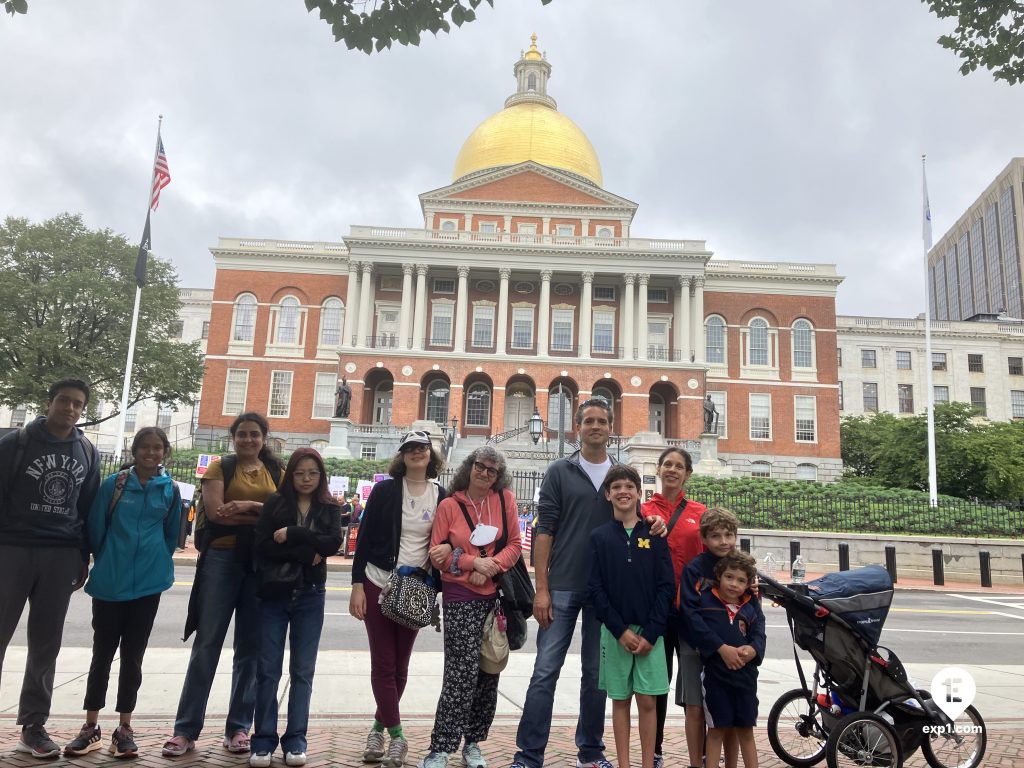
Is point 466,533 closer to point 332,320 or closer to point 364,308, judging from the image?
point 364,308

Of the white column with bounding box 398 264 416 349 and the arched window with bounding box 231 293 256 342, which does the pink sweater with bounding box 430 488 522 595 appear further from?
the arched window with bounding box 231 293 256 342

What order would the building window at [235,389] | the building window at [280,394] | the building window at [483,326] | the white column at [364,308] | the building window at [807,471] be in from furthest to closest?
the building window at [280,394] < the building window at [235,389] < the building window at [483,326] < the building window at [807,471] < the white column at [364,308]

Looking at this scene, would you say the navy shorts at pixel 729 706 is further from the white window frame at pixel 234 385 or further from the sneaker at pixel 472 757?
the white window frame at pixel 234 385

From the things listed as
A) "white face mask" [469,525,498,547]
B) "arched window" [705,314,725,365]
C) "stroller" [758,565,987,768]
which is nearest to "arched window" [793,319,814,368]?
"arched window" [705,314,725,365]

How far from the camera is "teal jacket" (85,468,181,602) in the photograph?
4.77 meters

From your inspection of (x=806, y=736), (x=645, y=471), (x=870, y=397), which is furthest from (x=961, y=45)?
(x=870, y=397)

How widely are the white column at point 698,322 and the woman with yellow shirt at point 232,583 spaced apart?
41809 millimetres

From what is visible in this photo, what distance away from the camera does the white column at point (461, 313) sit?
44.9 m

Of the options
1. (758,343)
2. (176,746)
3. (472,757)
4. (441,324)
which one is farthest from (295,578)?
(758,343)

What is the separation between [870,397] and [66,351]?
57.7 meters

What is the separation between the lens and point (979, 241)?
3809 inches

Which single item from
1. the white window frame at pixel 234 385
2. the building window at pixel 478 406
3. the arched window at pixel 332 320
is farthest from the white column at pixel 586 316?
the white window frame at pixel 234 385

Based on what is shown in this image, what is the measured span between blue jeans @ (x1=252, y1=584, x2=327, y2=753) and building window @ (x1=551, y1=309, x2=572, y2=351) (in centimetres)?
4205

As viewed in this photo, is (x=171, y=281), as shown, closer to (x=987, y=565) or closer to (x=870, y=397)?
(x=987, y=565)
